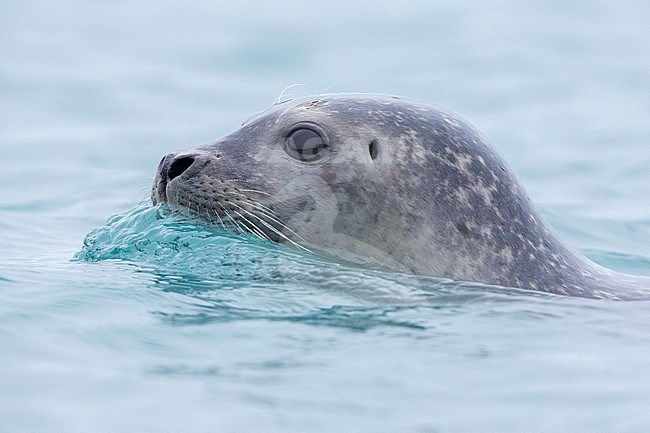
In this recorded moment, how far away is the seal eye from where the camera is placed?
631 centimetres

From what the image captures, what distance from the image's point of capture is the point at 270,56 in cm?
1436

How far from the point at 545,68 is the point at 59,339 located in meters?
10.9

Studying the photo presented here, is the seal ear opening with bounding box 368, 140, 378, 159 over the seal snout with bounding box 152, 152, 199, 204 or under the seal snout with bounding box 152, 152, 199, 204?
over

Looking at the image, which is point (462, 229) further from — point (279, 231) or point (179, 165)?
Answer: point (179, 165)

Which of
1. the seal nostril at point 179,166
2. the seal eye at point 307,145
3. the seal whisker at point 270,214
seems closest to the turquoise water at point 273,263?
the seal whisker at point 270,214

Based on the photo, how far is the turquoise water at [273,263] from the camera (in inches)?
170

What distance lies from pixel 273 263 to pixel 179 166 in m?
0.80

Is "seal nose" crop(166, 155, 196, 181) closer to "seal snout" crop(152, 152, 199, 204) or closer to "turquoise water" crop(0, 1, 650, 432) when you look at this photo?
"seal snout" crop(152, 152, 199, 204)

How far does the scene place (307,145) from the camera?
6.32 m

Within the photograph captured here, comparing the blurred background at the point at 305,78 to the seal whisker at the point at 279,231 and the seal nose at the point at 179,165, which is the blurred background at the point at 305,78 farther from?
the seal whisker at the point at 279,231

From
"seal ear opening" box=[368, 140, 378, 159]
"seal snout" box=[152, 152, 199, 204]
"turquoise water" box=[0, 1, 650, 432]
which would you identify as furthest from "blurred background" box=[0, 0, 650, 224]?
"seal ear opening" box=[368, 140, 378, 159]

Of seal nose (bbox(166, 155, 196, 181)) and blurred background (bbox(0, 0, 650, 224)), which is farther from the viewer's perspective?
blurred background (bbox(0, 0, 650, 224))

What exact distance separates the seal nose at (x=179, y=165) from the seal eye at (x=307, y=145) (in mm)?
536

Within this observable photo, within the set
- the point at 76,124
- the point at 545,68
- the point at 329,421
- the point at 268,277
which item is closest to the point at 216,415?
the point at 329,421
